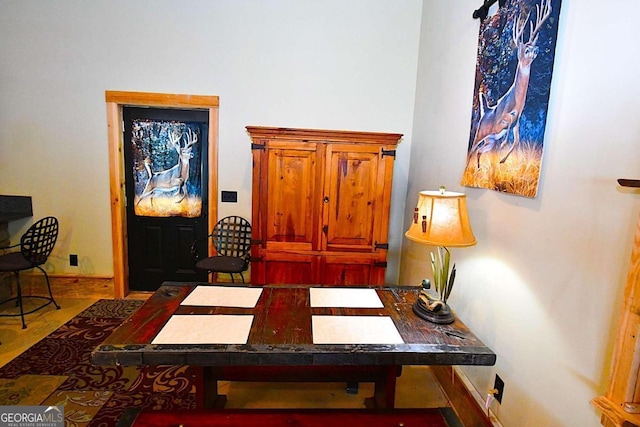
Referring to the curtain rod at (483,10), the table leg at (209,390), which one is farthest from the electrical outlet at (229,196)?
the curtain rod at (483,10)

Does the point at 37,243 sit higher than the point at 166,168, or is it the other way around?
the point at 166,168

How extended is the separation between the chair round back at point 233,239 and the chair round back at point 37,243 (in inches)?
57.2

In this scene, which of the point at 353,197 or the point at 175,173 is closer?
the point at 353,197

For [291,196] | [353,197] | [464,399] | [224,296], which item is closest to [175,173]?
[291,196]

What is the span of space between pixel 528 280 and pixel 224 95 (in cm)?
306

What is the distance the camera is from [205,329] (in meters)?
1.42

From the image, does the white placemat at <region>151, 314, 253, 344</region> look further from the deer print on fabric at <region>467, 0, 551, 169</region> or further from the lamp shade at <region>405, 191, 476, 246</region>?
the deer print on fabric at <region>467, 0, 551, 169</region>

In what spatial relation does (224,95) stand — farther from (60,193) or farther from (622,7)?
(622,7)

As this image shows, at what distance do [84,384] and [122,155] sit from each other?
7.28 ft

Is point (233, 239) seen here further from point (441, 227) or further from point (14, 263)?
point (441, 227)

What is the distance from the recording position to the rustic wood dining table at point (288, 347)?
49.9 inches

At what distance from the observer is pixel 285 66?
10.8 ft

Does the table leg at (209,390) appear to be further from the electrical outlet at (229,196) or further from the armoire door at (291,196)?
the electrical outlet at (229,196)

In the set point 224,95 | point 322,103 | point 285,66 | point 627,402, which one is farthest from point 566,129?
point 224,95
